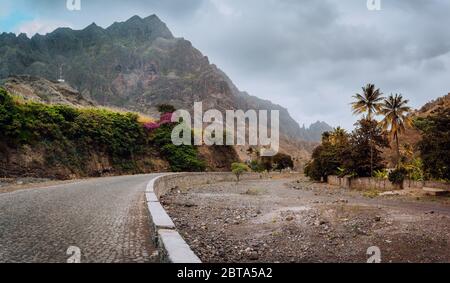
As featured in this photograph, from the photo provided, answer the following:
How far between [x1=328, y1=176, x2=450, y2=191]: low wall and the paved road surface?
29.7 metres

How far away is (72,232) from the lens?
7969mm

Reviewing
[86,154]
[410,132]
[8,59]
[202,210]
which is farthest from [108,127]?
[8,59]

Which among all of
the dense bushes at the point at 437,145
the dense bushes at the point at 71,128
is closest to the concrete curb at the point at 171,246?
the dense bushes at the point at 437,145

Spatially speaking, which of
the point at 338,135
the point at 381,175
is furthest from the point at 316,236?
the point at 338,135

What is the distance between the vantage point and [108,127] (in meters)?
44.3

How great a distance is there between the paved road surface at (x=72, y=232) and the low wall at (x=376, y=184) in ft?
97.3

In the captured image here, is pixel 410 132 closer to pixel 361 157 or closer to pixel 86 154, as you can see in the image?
pixel 361 157

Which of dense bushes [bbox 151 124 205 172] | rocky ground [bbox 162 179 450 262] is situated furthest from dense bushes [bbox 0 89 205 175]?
rocky ground [bbox 162 179 450 262]

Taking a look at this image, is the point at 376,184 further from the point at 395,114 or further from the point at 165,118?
the point at 165,118

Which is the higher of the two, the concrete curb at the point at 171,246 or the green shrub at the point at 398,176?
the concrete curb at the point at 171,246

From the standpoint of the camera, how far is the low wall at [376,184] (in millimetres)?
33594

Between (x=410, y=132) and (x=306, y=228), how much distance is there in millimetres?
95217

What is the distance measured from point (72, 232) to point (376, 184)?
38589 millimetres

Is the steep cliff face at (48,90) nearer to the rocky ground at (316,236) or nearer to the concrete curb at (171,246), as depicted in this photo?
the rocky ground at (316,236)
